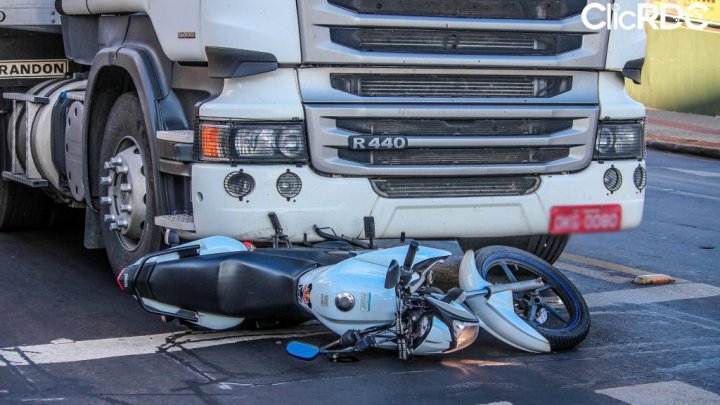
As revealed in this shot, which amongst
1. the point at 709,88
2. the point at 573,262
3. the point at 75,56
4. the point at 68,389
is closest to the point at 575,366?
the point at 68,389

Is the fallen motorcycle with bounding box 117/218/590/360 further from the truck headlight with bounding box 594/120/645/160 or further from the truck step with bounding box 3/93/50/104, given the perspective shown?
the truck step with bounding box 3/93/50/104

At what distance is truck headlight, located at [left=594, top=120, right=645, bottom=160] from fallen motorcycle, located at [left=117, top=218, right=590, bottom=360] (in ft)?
2.84

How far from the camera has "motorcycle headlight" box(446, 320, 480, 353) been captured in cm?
600

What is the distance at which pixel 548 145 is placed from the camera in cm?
720

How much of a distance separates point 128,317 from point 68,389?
1.54 metres

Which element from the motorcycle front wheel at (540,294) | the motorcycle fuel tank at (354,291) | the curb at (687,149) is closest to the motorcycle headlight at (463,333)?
the motorcycle fuel tank at (354,291)

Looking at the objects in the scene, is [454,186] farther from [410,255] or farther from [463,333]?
[463,333]

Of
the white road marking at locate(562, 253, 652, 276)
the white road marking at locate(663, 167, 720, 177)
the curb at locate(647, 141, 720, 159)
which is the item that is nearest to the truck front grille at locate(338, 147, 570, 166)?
the white road marking at locate(562, 253, 652, 276)

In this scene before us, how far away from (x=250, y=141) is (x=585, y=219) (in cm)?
201

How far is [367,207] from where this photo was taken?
6.87 meters

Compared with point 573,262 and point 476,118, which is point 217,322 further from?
point 573,262

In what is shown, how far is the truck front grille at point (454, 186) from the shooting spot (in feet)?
22.8

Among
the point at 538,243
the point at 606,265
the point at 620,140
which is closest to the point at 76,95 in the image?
the point at 538,243

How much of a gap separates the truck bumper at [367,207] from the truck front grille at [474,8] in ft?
2.83
